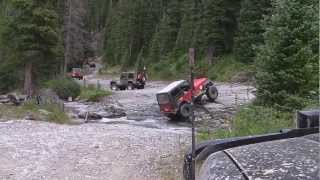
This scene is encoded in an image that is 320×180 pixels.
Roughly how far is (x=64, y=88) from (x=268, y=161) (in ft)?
131

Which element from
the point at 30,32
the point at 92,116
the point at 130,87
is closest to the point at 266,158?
the point at 92,116

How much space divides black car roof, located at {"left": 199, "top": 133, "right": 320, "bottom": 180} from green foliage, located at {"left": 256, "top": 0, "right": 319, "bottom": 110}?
393 inches

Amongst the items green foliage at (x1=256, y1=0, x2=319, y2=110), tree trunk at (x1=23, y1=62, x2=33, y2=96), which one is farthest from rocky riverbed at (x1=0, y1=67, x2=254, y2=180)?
tree trunk at (x1=23, y1=62, x2=33, y2=96)

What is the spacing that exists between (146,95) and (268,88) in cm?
2755

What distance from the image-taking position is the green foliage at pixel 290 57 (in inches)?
468

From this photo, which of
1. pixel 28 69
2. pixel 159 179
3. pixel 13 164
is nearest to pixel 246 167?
pixel 159 179

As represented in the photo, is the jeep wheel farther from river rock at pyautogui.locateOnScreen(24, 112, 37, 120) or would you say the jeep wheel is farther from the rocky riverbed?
river rock at pyautogui.locateOnScreen(24, 112, 37, 120)

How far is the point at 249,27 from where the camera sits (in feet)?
155

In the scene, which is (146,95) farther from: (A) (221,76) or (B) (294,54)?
(B) (294,54)

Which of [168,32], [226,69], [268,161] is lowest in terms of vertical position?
[226,69]

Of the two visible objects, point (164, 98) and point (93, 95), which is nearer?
point (164, 98)

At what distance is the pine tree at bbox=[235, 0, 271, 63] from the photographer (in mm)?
46612

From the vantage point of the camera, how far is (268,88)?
12.6 m

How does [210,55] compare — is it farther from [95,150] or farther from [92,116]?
[95,150]
